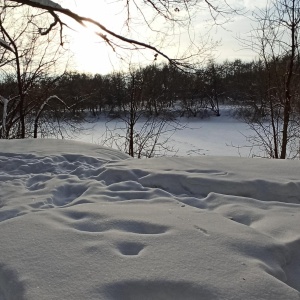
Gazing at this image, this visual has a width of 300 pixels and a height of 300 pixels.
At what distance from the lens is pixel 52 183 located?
3.23m

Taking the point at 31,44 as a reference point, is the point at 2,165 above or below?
below

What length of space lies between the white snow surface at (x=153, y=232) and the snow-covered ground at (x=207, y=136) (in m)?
8.13

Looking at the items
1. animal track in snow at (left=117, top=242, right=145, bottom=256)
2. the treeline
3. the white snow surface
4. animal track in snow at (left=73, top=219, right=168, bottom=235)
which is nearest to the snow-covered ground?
the treeline

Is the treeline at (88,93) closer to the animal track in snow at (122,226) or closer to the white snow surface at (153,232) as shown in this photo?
the white snow surface at (153,232)

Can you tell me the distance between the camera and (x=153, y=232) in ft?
6.62

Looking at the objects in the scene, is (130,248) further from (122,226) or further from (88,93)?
(88,93)

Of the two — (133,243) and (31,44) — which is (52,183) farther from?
(31,44)

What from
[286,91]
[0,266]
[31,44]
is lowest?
[0,266]

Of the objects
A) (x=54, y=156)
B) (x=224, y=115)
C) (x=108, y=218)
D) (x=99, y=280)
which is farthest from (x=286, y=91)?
(x=224, y=115)

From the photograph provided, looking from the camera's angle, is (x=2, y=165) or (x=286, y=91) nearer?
(x=2, y=165)

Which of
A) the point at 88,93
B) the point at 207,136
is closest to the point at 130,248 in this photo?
the point at 88,93

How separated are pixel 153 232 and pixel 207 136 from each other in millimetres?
22843

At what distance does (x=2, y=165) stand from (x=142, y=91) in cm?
691

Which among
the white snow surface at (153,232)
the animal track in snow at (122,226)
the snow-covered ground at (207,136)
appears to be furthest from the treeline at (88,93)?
the animal track in snow at (122,226)
